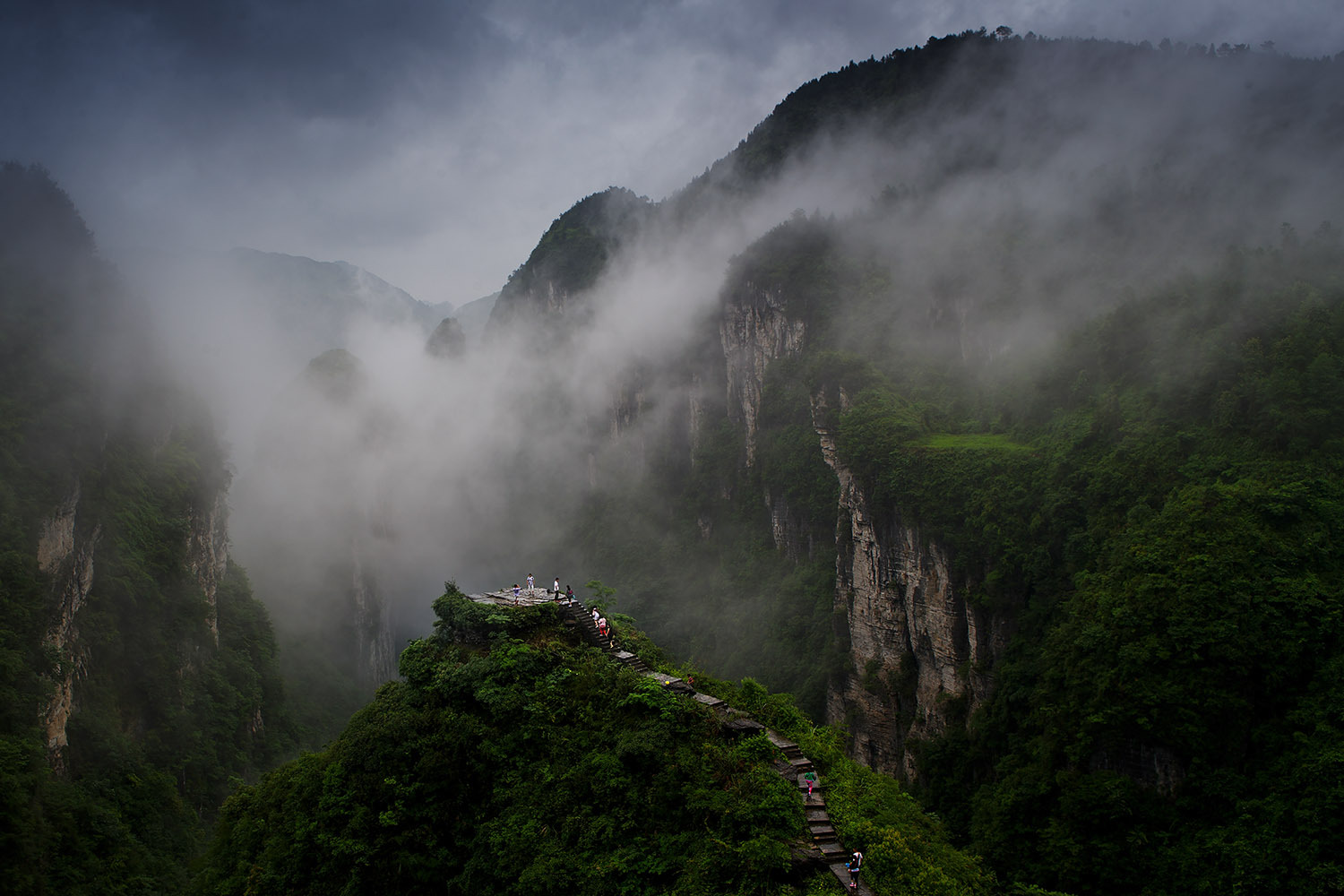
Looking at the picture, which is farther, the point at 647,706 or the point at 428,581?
the point at 428,581

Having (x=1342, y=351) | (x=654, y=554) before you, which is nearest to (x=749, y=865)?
(x=1342, y=351)


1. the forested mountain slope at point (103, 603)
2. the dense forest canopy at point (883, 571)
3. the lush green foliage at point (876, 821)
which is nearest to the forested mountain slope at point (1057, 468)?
the dense forest canopy at point (883, 571)

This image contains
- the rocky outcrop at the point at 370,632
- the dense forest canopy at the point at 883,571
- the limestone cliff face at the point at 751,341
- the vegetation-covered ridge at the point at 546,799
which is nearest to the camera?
the vegetation-covered ridge at the point at 546,799

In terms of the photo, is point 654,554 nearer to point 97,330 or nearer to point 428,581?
point 428,581

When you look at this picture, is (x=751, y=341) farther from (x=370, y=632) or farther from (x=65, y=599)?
(x=65, y=599)

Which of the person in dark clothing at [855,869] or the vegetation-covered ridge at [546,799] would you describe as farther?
the vegetation-covered ridge at [546,799]

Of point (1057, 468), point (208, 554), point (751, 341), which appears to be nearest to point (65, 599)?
point (208, 554)

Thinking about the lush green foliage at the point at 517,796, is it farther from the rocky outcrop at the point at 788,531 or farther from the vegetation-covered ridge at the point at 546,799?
the rocky outcrop at the point at 788,531
